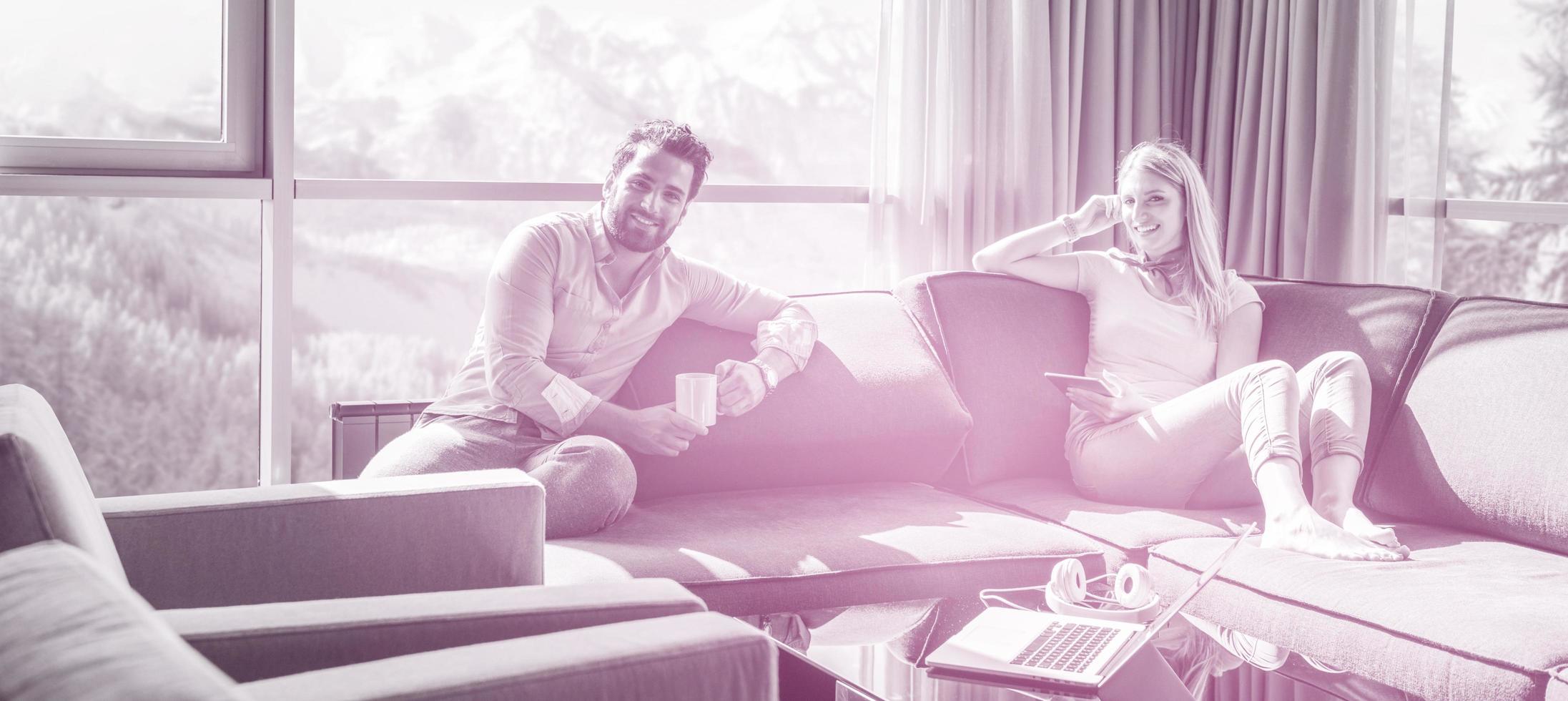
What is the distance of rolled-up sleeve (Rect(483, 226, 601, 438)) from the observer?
7.57ft

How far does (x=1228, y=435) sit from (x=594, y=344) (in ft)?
4.18

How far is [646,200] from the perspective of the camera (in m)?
2.47

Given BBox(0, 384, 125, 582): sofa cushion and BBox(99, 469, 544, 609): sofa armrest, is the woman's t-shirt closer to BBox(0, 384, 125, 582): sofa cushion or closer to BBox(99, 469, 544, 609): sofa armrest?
BBox(99, 469, 544, 609): sofa armrest

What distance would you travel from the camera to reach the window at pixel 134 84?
2.85 meters

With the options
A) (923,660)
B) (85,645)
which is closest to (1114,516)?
(923,660)

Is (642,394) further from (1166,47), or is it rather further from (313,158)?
(1166,47)

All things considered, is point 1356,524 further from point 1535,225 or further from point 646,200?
point 1535,225

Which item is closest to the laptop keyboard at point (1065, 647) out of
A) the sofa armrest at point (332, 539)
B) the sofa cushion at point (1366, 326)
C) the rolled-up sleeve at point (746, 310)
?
the sofa armrest at point (332, 539)

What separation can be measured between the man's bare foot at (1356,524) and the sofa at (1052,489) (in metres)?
0.07

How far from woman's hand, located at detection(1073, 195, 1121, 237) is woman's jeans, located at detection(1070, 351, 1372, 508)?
564 millimetres

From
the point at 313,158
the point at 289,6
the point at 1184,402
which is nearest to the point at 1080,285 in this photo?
Answer: the point at 1184,402

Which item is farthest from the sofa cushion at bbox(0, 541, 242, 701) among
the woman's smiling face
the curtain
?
the curtain

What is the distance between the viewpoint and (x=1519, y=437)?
219 centimetres

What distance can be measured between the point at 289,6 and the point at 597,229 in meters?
1.05
